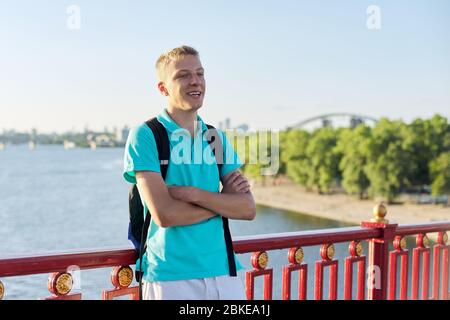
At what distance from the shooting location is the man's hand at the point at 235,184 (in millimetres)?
2650

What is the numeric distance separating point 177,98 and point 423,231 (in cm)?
262

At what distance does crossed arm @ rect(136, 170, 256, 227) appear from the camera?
2.41 meters

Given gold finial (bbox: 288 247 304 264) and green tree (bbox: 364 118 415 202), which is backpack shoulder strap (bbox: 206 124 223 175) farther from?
green tree (bbox: 364 118 415 202)

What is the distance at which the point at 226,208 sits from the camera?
2.55 m

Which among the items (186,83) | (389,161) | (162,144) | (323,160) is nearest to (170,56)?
(186,83)

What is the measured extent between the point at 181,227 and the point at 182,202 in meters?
0.10

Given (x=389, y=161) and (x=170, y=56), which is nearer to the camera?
(x=170, y=56)

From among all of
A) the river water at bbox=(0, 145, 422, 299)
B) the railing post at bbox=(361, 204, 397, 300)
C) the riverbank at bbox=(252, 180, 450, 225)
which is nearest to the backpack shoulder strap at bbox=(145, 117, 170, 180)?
the railing post at bbox=(361, 204, 397, 300)

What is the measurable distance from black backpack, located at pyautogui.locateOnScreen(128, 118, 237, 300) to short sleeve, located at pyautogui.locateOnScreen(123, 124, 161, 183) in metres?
0.03

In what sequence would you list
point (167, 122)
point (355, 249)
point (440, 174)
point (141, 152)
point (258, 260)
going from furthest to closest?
point (440, 174)
point (355, 249)
point (258, 260)
point (167, 122)
point (141, 152)

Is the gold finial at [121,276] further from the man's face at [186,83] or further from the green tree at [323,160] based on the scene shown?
the green tree at [323,160]

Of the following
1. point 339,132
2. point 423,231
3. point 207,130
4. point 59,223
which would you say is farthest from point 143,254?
point 339,132

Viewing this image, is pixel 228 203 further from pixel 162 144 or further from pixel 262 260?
pixel 262 260

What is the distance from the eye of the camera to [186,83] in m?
2.54
